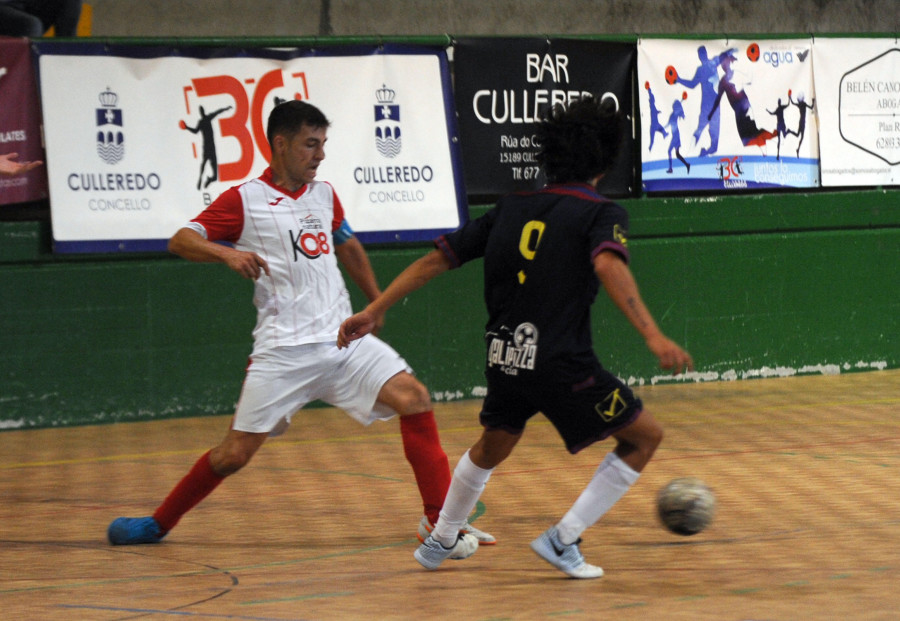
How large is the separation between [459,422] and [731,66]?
4.45 meters

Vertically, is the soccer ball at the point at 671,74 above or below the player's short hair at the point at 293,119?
above

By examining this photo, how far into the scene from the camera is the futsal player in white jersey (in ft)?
21.2

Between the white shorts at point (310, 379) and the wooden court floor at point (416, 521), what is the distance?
666 mm

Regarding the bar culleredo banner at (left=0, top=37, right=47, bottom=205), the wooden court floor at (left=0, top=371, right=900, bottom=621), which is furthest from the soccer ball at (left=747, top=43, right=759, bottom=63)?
the bar culleredo banner at (left=0, top=37, right=47, bottom=205)

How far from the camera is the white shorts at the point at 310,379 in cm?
648

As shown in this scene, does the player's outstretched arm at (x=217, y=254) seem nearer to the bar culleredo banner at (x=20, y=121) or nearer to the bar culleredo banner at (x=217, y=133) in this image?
the bar culleredo banner at (x=217, y=133)

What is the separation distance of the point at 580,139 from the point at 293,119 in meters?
1.51

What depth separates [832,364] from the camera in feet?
44.0

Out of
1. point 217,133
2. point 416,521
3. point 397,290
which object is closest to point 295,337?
point 397,290

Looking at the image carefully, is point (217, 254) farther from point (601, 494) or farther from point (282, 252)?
point (601, 494)

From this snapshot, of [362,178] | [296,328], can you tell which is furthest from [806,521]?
[362,178]

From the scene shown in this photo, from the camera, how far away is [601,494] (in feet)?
18.5

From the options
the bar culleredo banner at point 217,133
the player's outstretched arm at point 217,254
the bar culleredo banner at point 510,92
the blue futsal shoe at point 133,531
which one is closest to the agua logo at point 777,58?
the bar culleredo banner at point 510,92

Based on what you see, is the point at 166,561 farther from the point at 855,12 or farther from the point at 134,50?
the point at 855,12
